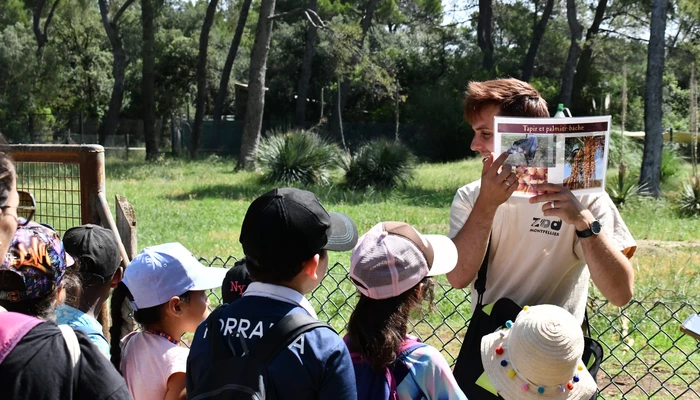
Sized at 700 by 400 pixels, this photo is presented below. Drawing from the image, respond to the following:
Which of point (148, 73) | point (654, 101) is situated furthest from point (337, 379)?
point (148, 73)

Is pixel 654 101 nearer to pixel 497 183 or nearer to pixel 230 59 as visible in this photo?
pixel 497 183

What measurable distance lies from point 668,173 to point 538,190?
1823cm

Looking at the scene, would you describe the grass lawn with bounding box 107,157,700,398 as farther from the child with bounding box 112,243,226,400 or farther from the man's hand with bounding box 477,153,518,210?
the man's hand with bounding box 477,153,518,210

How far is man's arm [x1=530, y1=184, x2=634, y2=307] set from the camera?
8.18ft

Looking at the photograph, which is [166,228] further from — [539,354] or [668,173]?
[668,173]

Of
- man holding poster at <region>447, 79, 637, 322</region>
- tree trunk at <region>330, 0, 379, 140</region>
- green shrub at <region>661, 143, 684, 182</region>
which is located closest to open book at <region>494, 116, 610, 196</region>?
man holding poster at <region>447, 79, 637, 322</region>

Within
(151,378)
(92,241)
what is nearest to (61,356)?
(151,378)

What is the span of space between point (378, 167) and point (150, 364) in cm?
1497

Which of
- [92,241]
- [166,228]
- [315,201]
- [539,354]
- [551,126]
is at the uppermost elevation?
[551,126]

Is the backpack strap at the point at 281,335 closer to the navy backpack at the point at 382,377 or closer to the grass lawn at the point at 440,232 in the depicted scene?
the navy backpack at the point at 382,377

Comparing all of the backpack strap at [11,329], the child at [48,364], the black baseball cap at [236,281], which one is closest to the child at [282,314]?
the child at [48,364]

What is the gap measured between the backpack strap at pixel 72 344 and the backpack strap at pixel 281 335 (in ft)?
1.41

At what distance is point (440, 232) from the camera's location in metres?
11.4

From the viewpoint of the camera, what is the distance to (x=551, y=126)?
2.45 metres
